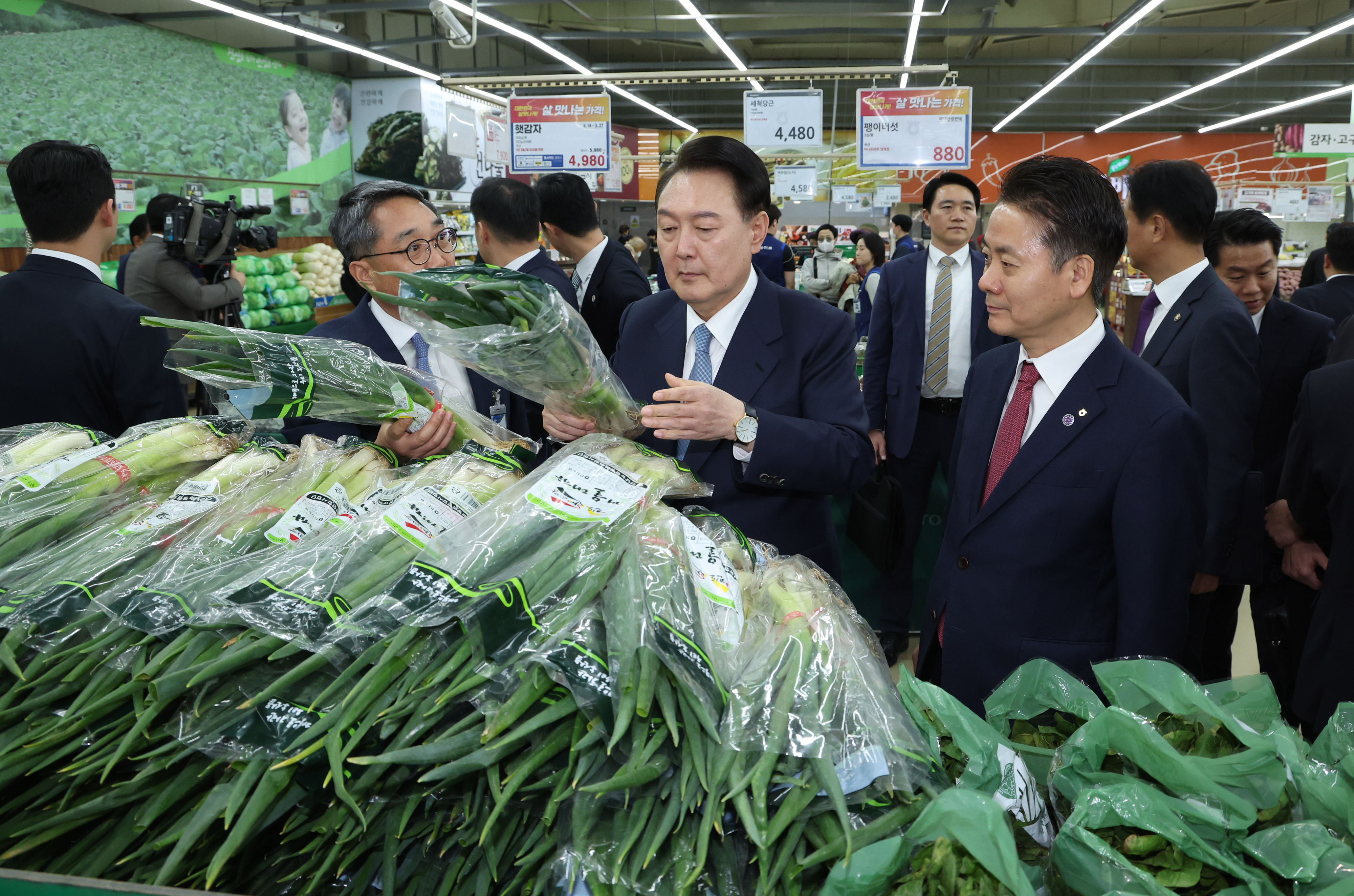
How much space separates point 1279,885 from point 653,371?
62.1 inches

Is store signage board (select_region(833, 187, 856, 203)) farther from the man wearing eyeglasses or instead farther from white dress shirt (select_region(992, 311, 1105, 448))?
white dress shirt (select_region(992, 311, 1105, 448))

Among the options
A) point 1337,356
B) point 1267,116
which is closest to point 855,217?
point 1267,116

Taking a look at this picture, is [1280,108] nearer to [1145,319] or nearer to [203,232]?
[1145,319]

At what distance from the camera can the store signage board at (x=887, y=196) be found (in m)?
14.1

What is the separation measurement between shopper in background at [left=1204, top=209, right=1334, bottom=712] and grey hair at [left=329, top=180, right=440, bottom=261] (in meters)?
2.58

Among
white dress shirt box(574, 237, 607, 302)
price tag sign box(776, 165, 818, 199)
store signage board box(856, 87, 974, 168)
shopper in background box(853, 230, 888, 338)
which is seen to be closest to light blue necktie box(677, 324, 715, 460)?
white dress shirt box(574, 237, 607, 302)

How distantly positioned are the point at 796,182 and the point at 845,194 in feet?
8.68

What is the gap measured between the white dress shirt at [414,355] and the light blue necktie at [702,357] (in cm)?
59

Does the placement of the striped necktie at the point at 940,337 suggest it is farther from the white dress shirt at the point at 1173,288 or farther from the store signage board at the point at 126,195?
the store signage board at the point at 126,195

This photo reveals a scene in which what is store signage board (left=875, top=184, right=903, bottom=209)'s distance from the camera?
1405 cm

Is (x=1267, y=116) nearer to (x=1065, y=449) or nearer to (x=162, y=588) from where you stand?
(x=1065, y=449)

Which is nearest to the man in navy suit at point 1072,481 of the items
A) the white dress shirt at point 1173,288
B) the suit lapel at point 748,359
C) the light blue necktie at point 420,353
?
the suit lapel at point 748,359

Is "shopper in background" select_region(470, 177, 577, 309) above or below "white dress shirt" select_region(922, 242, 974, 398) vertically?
above

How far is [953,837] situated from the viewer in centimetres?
89
